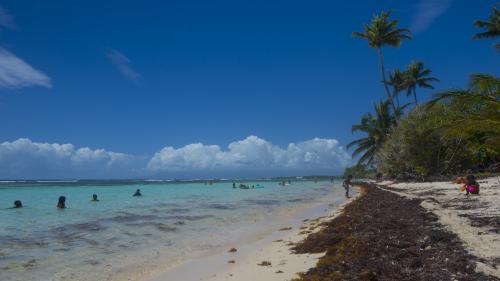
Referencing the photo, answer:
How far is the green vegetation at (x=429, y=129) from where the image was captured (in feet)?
31.3

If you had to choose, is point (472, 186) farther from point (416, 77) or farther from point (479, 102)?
point (416, 77)

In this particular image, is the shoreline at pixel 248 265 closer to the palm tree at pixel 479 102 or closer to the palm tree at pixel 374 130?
the palm tree at pixel 479 102

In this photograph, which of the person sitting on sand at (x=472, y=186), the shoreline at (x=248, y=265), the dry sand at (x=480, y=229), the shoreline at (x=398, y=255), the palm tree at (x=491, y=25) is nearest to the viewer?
the shoreline at (x=398, y=255)

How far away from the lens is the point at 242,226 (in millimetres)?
16766

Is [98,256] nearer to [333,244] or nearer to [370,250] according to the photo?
[333,244]

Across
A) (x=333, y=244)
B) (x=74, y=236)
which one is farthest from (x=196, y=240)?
(x=333, y=244)

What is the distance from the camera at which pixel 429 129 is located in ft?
98.5

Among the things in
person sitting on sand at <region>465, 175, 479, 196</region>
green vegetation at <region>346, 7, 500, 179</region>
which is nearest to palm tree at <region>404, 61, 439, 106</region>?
green vegetation at <region>346, 7, 500, 179</region>

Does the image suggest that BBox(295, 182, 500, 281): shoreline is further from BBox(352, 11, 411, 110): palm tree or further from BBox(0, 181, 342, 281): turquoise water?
BBox(352, 11, 411, 110): palm tree

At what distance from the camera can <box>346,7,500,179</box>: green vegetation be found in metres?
9.54

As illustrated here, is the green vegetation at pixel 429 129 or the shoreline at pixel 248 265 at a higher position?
the green vegetation at pixel 429 129

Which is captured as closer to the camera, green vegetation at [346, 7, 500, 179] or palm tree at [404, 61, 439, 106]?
green vegetation at [346, 7, 500, 179]

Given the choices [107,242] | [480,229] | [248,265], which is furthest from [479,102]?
[107,242]

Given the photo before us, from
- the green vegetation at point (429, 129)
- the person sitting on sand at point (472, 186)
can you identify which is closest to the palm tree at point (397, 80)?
the green vegetation at point (429, 129)
